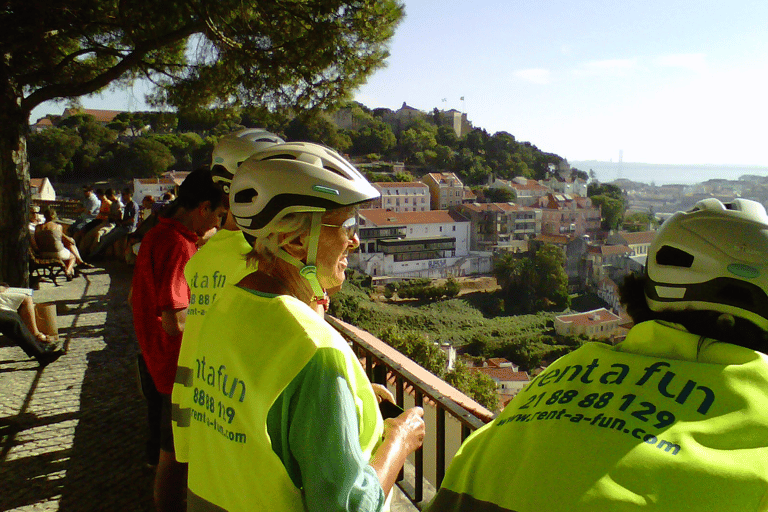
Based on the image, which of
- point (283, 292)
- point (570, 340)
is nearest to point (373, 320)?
point (570, 340)

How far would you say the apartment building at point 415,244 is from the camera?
35.0 meters

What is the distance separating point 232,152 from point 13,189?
15.8ft

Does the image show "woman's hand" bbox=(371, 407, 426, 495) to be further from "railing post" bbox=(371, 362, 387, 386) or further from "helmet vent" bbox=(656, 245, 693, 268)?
"railing post" bbox=(371, 362, 387, 386)

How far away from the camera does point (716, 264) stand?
1161mm

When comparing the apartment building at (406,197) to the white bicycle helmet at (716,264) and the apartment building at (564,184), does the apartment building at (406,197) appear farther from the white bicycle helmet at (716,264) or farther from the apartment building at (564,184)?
the white bicycle helmet at (716,264)

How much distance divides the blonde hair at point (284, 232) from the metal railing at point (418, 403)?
1014 millimetres

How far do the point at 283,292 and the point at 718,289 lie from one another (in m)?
0.86

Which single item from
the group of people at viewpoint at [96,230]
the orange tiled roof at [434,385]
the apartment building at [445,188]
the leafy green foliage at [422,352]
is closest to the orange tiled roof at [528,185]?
the apartment building at [445,188]

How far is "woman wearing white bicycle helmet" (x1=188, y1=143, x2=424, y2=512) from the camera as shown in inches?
40.3

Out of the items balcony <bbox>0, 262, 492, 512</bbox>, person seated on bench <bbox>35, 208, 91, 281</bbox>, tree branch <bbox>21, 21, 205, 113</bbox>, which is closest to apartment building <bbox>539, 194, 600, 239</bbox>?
person seated on bench <bbox>35, 208, 91, 281</bbox>

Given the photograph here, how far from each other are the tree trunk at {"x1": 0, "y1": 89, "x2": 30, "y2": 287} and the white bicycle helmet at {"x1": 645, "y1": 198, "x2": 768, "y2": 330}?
6.52 meters

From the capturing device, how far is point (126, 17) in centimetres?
589

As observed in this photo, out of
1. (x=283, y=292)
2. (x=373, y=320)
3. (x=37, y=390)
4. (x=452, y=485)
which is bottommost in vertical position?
(x=373, y=320)

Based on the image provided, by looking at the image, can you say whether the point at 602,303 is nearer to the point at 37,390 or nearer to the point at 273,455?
the point at 37,390
